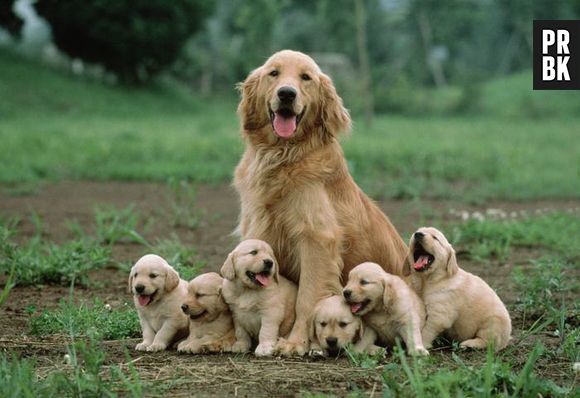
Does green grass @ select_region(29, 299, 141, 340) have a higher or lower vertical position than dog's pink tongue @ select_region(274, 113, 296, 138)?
lower

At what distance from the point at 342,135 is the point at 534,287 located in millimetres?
1781

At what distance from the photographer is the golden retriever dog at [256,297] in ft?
17.3

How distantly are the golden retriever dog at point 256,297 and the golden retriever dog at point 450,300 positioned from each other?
32.5 inches

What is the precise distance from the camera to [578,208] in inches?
460

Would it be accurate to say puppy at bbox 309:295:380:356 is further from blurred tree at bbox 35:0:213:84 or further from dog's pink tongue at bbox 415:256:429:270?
blurred tree at bbox 35:0:213:84

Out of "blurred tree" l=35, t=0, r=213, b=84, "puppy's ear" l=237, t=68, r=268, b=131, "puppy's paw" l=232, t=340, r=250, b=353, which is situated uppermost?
"blurred tree" l=35, t=0, r=213, b=84

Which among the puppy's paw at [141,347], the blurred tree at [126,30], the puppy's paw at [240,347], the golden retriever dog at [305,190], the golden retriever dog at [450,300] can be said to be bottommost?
the puppy's paw at [240,347]

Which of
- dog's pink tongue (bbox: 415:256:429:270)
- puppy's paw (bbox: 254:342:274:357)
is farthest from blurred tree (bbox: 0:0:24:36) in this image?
dog's pink tongue (bbox: 415:256:429:270)

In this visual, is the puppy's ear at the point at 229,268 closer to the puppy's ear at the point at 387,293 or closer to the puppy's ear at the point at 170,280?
the puppy's ear at the point at 170,280

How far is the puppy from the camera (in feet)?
16.8

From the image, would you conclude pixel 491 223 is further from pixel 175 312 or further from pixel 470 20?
pixel 470 20

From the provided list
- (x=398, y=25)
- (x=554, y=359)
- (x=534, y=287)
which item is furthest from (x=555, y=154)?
(x=398, y=25)

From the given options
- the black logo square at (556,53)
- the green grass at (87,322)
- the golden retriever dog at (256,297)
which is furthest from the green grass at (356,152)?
the golden retriever dog at (256,297)

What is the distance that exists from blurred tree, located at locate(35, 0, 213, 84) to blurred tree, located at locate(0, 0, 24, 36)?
2439 mm
